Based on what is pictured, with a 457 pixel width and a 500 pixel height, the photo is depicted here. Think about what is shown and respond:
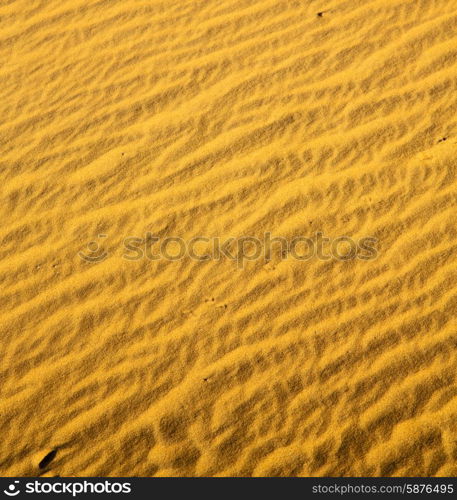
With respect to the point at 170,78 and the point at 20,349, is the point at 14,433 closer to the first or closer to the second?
the point at 20,349

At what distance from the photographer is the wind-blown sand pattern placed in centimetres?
339

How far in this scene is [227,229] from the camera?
3939 mm

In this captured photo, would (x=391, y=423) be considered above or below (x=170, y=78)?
below

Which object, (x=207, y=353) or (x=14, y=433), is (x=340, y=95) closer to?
(x=207, y=353)

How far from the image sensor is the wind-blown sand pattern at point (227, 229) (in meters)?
3.39

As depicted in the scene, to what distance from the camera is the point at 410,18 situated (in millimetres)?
4676

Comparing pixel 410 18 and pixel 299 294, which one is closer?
pixel 299 294

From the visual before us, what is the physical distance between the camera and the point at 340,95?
4.37m

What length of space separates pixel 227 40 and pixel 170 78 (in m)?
0.59
